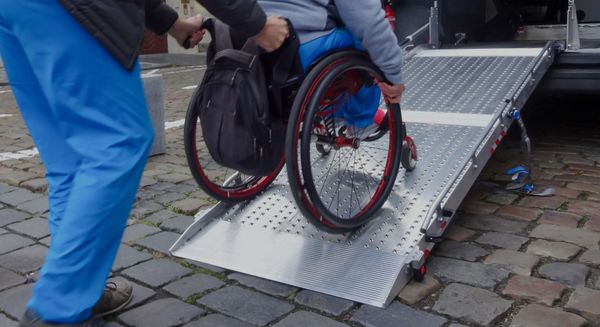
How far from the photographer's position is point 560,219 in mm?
3459

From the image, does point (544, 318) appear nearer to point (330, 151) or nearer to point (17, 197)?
point (330, 151)

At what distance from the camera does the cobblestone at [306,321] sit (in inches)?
96.6

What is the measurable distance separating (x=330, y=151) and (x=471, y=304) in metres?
1.26

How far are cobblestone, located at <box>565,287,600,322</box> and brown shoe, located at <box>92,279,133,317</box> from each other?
1683mm

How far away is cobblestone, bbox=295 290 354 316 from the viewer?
8.39 feet

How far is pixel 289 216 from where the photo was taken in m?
3.18

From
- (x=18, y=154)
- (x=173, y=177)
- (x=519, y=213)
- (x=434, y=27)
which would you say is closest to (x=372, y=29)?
(x=519, y=213)

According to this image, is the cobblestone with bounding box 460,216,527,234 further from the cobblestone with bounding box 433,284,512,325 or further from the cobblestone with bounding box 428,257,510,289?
the cobblestone with bounding box 433,284,512,325

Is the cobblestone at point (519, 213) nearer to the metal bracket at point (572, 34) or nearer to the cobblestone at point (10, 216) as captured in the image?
the metal bracket at point (572, 34)

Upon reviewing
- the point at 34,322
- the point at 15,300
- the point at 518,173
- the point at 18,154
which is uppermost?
the point at 34,322

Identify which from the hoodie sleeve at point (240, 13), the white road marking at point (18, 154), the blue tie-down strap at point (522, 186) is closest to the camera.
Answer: the hoodie sleeve at point (240, 13)

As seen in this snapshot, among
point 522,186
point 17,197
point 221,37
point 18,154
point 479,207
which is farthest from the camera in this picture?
point 18,154

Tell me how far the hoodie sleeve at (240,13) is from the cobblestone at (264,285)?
Answer: 1043 millimetres

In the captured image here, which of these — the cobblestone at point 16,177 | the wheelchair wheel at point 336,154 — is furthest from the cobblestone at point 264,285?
the cobblestone at point 16,177
